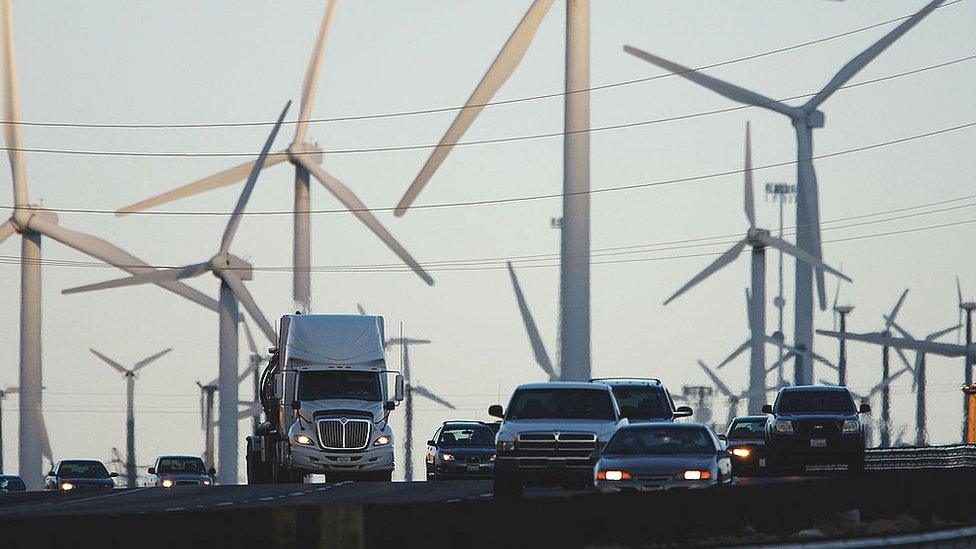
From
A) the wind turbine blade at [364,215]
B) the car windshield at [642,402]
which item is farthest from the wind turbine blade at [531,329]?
the car windshield at [642,402]

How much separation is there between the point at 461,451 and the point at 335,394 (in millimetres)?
7910

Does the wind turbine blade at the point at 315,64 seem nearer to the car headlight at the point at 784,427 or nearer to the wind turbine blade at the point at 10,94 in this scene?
the wind turbine blade at the point at 10,94

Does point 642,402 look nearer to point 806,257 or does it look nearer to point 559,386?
point 559,386

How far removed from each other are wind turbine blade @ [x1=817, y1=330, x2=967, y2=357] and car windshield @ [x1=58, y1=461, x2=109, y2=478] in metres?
25.5

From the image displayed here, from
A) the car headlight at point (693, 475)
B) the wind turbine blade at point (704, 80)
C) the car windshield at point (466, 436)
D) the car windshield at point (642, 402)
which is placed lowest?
the car windshield at point (466, 436)

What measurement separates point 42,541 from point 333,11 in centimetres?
5491

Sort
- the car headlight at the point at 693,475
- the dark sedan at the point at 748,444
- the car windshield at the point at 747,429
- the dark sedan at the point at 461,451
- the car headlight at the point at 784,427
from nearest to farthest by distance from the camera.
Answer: the car headlight at the point at 693,475, the car headlight at the point at 784,427, the dark sedan at the point at 748,444, the car windshield at the point at 747,429, the dark sedan at the point at 461,451

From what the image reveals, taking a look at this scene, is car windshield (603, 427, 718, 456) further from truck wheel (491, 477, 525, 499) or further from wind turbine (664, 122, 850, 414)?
wind turbine (664, 122, 850, 414)

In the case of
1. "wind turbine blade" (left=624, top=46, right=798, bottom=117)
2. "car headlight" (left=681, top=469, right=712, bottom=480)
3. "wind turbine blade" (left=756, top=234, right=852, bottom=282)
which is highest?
"wind turbine blade" (left=624, top=46, right=798, bottom=117)

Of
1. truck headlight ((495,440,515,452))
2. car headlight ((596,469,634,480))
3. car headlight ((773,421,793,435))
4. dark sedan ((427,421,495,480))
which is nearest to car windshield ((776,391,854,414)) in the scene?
car headlight ((773,421,793,435))

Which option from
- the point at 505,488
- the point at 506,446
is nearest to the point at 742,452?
the point at 505,488

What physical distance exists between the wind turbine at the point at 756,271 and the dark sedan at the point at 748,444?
13800mm

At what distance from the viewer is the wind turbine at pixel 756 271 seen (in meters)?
72.6

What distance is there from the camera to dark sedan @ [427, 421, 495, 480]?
2100 inches
